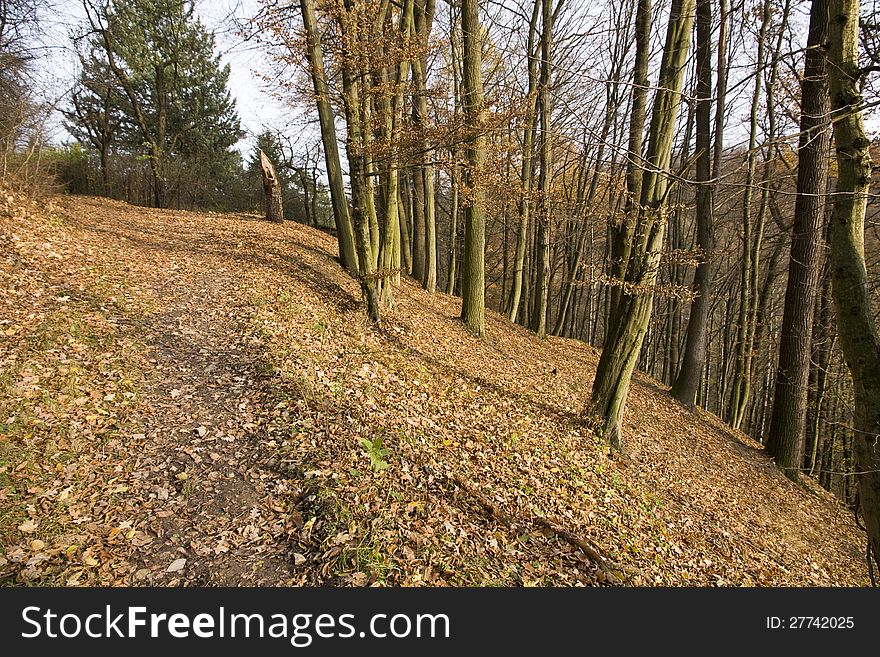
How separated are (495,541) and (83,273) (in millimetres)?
7903

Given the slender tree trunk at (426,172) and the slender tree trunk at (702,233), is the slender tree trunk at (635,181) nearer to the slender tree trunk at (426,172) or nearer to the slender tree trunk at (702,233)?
the slender tree trunk at (426,172)

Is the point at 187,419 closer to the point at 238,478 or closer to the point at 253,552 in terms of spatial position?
the point at 238,478

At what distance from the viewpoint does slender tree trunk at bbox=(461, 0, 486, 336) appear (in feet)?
25.5

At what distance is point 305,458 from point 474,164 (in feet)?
22.0

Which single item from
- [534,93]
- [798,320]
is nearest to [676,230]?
[798,320]

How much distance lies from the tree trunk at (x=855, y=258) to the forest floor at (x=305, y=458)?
2276mm

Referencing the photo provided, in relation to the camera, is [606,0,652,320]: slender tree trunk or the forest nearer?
the forest

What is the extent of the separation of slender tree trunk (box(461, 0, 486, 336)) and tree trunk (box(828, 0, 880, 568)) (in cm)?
494

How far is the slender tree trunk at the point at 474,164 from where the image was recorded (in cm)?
777

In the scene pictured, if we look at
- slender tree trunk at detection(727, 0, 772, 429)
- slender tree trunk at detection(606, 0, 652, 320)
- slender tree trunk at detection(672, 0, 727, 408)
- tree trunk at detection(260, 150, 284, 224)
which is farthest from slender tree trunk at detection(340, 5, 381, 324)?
slender tree trunk at detection(727, 0, 772, 429)

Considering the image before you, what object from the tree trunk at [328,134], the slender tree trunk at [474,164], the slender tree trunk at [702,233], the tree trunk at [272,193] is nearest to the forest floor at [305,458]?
the tree trunk at [328,134]

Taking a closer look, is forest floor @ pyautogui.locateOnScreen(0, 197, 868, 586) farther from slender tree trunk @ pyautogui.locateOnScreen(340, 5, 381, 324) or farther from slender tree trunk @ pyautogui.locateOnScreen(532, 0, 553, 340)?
slender tree trunk @ pyautogui.locateOnScreen(532, 0, 553, 340)

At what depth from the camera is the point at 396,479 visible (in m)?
4.49

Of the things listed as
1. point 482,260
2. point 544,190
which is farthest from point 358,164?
point 544,190
